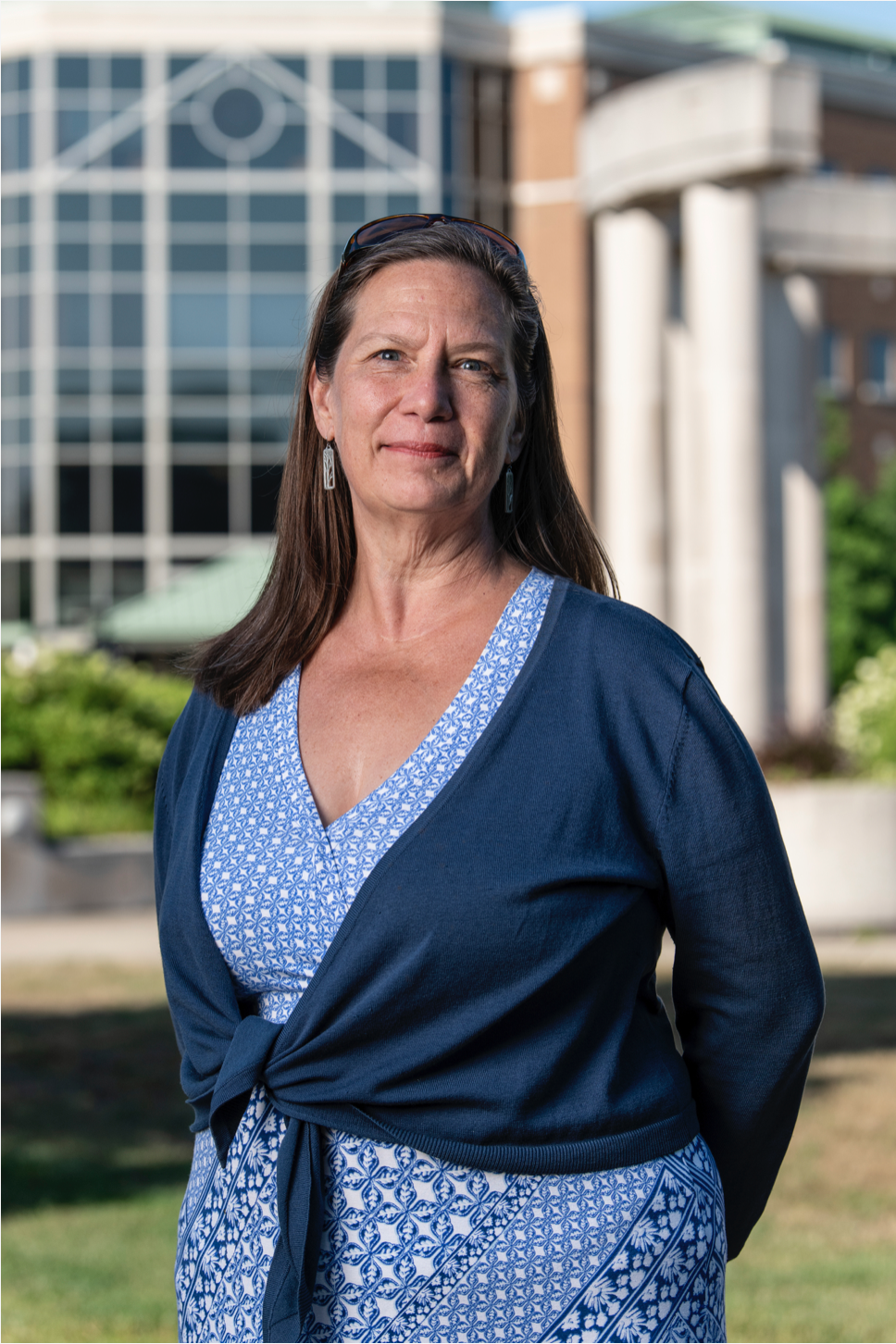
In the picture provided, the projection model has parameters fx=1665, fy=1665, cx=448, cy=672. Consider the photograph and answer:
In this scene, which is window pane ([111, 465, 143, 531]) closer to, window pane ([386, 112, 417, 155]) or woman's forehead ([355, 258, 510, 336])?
window pane ([386, 112, 417, 155])

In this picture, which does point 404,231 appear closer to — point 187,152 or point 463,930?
point 463,930

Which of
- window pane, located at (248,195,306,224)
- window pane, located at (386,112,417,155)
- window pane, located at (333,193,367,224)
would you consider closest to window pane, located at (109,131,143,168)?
window pane, located at (248,195,306,224)

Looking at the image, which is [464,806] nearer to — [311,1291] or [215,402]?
[311,1291]

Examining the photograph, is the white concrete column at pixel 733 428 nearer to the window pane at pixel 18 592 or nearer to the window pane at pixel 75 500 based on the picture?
the window pane at pixel 75 500

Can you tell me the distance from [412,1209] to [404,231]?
1.36 metres

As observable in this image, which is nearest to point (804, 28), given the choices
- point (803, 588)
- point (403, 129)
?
point (403, 129)

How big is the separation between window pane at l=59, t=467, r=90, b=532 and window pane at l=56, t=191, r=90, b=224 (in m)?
5.35

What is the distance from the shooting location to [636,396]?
1873cm

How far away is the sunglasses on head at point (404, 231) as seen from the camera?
2434 mm

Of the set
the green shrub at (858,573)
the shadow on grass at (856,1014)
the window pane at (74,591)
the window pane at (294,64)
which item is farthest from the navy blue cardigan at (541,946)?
the green shrub at (858,573)

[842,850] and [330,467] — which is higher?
[330,467]

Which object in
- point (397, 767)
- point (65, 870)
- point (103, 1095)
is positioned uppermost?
point (397, 767)

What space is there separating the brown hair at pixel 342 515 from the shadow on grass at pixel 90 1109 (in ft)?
14.9

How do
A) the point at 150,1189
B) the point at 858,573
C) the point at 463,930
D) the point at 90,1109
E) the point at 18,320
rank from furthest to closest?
1. the point at 858,573
2. the point at 18,320
3. the point at 90,1109
4. the point at 150,1189
5. the point at 463,930
